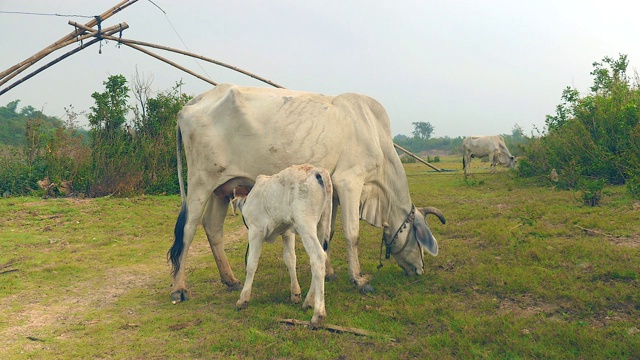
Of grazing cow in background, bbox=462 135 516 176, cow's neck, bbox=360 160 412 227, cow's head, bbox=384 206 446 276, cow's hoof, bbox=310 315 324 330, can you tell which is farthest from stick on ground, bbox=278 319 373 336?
grazing cow in background, bbox=462 135 516 176

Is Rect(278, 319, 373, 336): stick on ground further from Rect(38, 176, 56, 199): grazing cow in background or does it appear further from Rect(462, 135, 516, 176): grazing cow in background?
Rect(462, 135, 516, 176): grazing cow in background

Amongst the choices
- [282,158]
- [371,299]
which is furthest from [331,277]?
[282,158]

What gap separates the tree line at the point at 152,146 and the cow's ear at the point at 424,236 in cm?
558

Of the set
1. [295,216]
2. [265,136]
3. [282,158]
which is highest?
[265,136]

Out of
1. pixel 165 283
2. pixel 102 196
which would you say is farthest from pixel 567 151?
pixel 102 196

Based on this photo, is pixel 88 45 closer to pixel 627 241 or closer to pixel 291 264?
pixel 291 264

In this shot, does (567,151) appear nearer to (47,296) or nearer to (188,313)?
(188,313)

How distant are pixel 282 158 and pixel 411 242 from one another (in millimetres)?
2050

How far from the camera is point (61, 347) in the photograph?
4.81 m

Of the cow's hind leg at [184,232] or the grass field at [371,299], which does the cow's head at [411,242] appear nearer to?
the grass field at [371,299]

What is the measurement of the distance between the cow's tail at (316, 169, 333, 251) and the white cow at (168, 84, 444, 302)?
73 centimetres

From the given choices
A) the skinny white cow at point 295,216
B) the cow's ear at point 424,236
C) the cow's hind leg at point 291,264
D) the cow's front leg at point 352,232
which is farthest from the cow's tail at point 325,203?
the cow's ear at point 424,236

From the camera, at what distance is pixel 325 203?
5453 millimetres

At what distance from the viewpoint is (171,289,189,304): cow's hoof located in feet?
20.5
